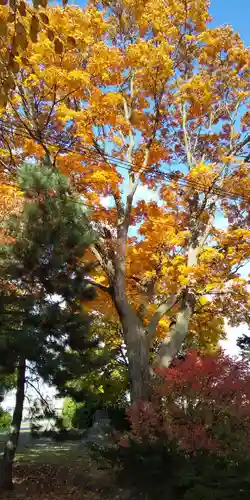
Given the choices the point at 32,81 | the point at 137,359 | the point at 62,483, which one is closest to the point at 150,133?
the point at 32,81

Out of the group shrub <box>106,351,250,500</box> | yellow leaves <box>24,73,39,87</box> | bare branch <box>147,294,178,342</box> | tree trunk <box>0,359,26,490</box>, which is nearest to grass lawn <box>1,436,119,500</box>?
tree trunk <box>0,359,26,490</box>

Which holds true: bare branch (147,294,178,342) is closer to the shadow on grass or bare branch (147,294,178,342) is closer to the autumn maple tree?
the autumn maple tree

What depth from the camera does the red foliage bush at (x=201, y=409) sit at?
530 cm

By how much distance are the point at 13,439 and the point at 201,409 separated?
5283 millimetres

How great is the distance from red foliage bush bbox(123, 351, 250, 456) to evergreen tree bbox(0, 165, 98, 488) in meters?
2.33

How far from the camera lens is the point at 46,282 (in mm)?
8508

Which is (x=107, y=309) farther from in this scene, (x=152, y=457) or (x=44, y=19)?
(x=44, y=19)

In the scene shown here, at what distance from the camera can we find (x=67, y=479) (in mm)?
9734

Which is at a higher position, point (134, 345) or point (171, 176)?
point (171, 176)

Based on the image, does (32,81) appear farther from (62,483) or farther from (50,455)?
(50,455)

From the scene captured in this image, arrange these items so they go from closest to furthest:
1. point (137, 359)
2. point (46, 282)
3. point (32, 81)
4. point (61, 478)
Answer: point (46, 282) → point (137, 359) → point (32, 81) → point (61, 478)

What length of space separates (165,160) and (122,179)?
2357mm

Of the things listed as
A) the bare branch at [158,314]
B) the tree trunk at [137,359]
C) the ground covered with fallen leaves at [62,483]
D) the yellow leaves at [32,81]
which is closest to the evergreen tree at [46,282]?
the ground covered with fallen leaves at [62,483]

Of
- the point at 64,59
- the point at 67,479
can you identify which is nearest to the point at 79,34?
the point at 64,59
